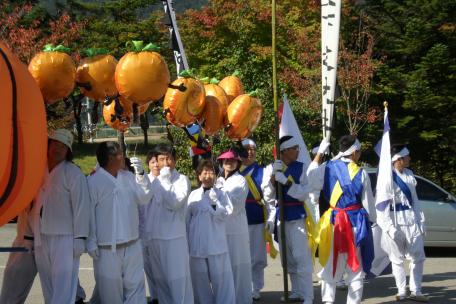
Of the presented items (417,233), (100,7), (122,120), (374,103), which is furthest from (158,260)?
(100,7)

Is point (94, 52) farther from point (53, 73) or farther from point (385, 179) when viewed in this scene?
point (385, 179)

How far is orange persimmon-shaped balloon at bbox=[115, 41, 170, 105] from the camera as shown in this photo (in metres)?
6.02

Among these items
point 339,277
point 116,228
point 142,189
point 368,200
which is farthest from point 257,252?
point 116,228

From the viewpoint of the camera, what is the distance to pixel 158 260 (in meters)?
A: 7.16

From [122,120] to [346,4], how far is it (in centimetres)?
1487

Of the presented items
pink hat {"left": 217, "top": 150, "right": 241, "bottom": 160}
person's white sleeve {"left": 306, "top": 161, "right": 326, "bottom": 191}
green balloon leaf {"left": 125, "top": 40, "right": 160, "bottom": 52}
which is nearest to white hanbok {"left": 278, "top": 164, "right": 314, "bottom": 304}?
person's white sleeve {"left": 306, "top": 161, "right": 326, "bottom": 191}

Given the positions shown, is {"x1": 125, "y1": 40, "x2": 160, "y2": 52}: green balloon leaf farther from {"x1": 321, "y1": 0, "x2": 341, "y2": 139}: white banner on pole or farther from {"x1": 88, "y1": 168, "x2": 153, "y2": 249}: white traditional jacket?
{"x1": 321, "y1": 0, "x2": 341, "y2": 139}: white banner on pole

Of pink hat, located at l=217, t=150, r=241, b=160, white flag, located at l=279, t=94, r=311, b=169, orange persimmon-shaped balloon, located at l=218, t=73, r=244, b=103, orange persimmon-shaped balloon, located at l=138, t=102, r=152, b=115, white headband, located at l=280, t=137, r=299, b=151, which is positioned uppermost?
orange persimmon-shaped balloon, located at l=218, t=73, r=244, b=103

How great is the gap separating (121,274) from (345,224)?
8.29 ft

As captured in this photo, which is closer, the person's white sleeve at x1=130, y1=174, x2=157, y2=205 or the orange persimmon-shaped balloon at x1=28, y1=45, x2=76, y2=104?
the orange persimmon-shaped balloon at x1=28, y1=45, x2=76, y2=104

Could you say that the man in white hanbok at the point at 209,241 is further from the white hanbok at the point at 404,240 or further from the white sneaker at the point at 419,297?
the white sneaker at the point at 419,297

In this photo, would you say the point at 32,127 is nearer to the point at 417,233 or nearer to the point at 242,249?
the point at 242,249

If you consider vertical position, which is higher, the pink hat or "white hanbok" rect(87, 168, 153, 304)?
the pink hat

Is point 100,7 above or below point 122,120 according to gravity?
above
